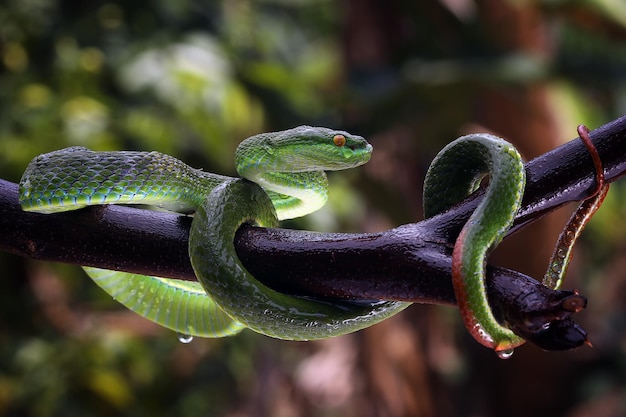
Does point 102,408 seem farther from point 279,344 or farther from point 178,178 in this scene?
point 178,178

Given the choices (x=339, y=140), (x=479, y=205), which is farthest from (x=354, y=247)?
(x=339, y=140)

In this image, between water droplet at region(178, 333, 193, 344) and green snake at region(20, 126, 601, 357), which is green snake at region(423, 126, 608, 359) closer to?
green snake at region(20, 126, 601, 357)

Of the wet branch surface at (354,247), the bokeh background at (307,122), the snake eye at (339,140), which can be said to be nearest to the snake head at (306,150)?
the snake eye at (339,140)

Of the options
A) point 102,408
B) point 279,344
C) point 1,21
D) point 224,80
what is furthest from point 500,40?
point 102,408

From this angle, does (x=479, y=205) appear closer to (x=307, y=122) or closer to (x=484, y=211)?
(x=484, y=211)

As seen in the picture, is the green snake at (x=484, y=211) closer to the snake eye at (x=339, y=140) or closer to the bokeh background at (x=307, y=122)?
the snake eye at (x=339, y=140)

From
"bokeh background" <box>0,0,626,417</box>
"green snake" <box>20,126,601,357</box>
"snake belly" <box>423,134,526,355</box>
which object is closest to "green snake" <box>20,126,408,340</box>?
"green snake" <box>20,126,601,357</box>
